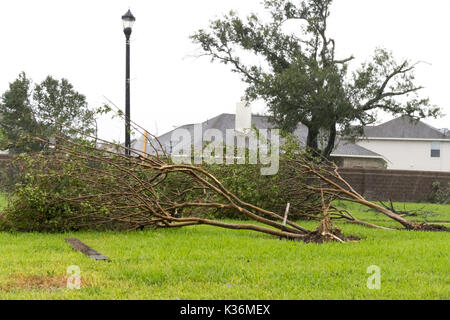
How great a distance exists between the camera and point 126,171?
985 cm

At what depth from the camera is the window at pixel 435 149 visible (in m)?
45.5

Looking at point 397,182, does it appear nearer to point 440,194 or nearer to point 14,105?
point 440,194

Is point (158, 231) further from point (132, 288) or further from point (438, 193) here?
point (438, 193)

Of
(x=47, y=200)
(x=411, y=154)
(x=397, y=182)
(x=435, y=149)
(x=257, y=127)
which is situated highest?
(x=257, y=127)

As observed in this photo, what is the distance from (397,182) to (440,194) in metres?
2.34

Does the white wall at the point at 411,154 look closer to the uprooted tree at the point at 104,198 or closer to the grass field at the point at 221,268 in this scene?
the uprooted tree at the point at 104,198

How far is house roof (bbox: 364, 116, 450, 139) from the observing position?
45.6 m

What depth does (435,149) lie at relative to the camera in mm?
45688

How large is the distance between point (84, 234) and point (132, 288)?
16.2ft

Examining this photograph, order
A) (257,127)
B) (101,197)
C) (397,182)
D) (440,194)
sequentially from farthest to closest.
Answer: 1. (257,127)
2. (397,182)
3. (440,194)
4. (101,197)

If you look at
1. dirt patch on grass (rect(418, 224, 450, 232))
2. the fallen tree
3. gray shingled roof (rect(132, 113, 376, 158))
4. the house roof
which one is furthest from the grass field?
the house roof

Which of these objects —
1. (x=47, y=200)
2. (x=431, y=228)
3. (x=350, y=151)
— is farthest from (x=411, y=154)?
(x=47, y=200)

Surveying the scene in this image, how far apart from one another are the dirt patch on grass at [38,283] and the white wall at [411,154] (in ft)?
138

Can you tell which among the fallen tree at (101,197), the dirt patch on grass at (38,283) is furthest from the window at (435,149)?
the dirt patch on grass at (38,283)
